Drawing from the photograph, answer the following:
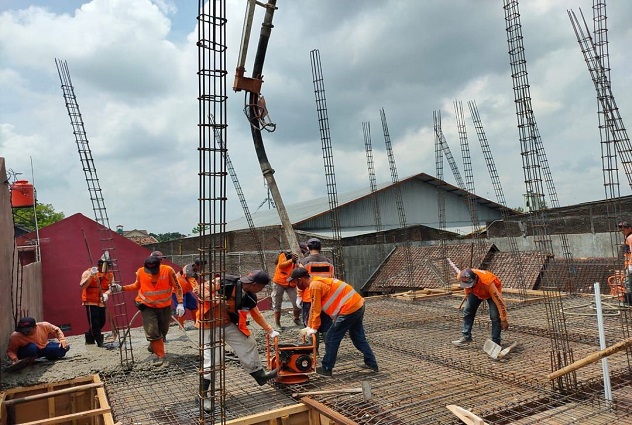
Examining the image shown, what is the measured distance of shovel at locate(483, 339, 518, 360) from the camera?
5553mm

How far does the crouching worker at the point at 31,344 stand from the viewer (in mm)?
5902

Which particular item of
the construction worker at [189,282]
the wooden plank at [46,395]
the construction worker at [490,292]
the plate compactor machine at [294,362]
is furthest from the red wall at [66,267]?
the construction worker at [490,292]

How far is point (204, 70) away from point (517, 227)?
60.0ft

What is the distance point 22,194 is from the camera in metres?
9.29

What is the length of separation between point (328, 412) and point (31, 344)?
13.9 feet

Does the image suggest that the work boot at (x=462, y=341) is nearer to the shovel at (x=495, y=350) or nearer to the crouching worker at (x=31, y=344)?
the shovel at (x=495, y=350)

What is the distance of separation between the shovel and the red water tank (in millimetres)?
8745

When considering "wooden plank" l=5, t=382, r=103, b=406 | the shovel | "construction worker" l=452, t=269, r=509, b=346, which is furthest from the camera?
"construction worker" l=452, t=269, r=509, b=346

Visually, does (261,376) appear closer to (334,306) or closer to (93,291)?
(334,306)

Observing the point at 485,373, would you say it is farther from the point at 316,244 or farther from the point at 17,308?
the point at 17,308

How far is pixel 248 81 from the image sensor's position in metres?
7.42

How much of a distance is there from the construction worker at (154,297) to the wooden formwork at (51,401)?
774 mm

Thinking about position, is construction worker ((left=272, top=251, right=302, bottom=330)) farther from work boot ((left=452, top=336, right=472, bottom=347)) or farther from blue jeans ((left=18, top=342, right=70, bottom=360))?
blue jeans ((left=18, top=342, right=70, bottom=360))

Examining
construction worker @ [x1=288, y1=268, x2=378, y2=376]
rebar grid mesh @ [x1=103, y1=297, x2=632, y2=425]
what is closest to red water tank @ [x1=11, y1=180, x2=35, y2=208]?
rebar grid mesh @ [x1=103, y1=297, x2=632, y2=425]
